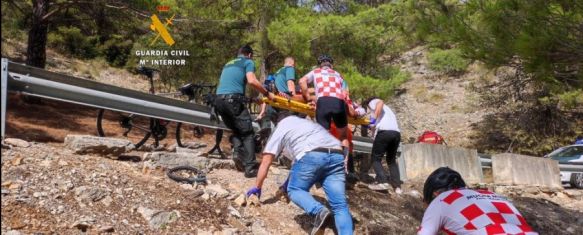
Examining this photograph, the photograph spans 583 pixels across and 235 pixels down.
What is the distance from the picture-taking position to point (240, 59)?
6.09 metres

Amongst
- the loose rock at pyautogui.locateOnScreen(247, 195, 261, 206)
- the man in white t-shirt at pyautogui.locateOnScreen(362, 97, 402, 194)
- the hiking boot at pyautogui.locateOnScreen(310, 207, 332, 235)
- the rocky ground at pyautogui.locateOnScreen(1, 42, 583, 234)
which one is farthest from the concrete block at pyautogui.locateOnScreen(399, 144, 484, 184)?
the hiking boot at pyautogui.locateOnScreen(310, 207, 332, 235)

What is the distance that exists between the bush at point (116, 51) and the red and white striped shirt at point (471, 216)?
19.1 metres

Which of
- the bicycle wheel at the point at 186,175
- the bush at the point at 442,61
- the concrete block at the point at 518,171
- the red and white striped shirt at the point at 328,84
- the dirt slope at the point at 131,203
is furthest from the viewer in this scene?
the bush at the point at 442,61

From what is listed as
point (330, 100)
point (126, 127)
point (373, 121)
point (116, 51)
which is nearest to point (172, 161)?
point (330, 100)

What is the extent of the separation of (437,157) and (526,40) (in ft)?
11.3

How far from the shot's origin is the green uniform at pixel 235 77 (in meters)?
5.95

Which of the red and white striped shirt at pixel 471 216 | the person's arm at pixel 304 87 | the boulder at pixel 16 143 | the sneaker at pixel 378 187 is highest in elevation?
the person's arm at pixel 304 87

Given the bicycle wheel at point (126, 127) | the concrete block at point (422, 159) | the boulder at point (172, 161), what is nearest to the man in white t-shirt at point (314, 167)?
the boulder at point (172, 161)

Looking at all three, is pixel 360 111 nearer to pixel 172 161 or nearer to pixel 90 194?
pixel 172 161

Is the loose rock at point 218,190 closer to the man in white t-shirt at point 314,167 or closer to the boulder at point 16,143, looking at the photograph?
the man in white t-shirt at point 314,167

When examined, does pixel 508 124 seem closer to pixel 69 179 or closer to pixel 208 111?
pixel 208 111

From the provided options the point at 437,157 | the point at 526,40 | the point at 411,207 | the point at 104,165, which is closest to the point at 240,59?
the point at 104,165

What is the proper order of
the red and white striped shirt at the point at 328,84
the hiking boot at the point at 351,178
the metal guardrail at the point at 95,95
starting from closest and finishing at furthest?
the metal guardrail at the point at 95,95
the red and white striped shirt at the point at 328,84
the hiking boot at the point at 351,178

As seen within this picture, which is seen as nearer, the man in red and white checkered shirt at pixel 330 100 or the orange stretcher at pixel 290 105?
the man in red and white checkered shirt at pixel 330 100
